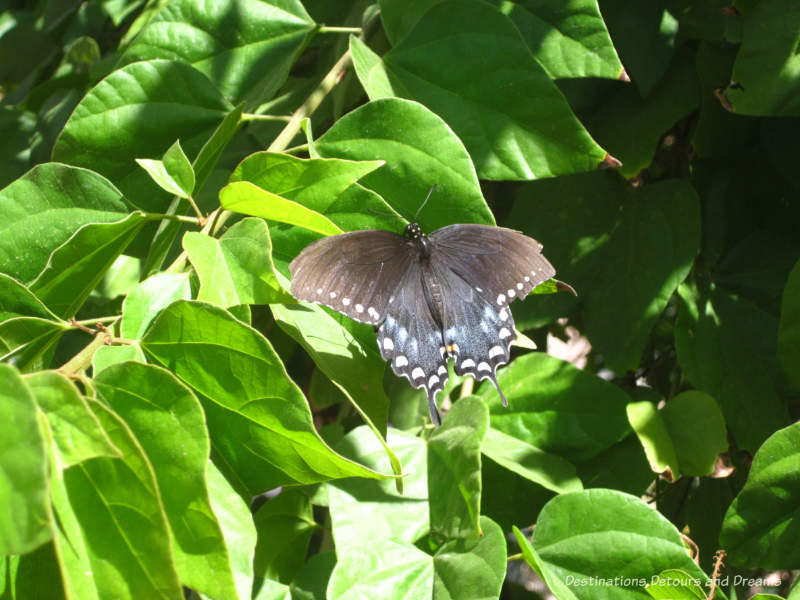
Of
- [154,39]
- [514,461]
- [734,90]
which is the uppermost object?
[154,39]

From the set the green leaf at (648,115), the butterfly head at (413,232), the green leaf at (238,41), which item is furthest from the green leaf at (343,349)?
the green leaf at (648,115)

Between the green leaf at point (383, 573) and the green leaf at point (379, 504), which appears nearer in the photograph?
the green leaf at point (383, 573)

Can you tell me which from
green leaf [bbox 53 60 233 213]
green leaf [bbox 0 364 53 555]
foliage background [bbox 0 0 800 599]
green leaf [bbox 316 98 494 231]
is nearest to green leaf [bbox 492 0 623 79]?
foliage background [bbox 0 0 800 599]

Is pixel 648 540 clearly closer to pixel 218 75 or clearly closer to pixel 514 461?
pixel 514 461

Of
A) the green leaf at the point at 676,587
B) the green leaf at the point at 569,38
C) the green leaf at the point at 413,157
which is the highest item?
the green leaf at the point at 569,38

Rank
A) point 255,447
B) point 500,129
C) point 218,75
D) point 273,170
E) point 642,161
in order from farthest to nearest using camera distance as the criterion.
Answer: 1. point 642,161
2. point 218,75
3. point 500,129
4. point 273,170
5. point 255,447

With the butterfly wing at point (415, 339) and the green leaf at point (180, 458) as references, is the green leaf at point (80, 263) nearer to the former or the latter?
the green leaf at point (180, 458)

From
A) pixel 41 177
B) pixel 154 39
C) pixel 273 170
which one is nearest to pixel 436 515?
pixel 273 170

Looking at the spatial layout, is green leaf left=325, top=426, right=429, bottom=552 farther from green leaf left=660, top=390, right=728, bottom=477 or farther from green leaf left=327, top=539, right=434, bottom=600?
green leaf left=660, top=390, right=728, bottom=477
